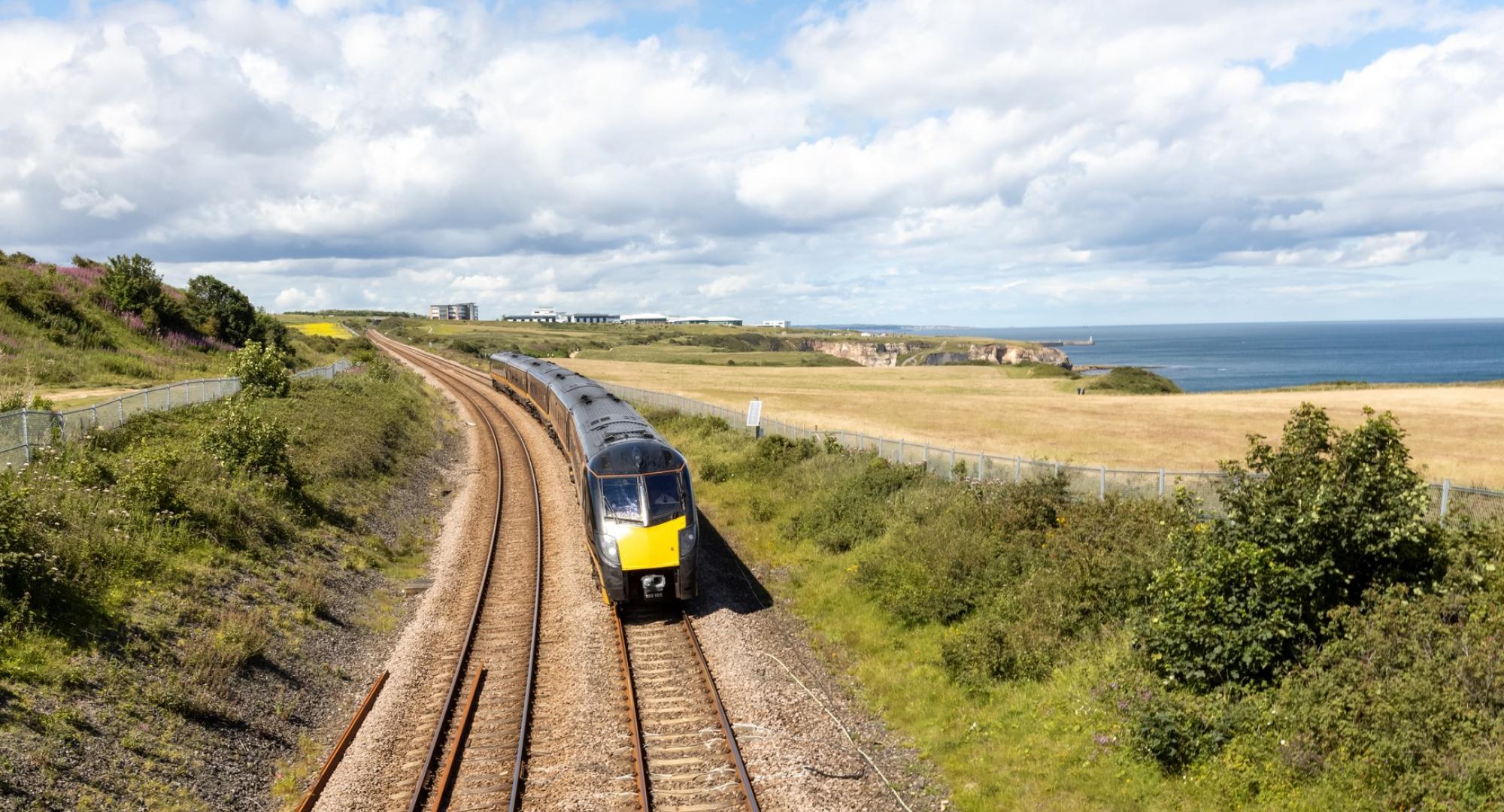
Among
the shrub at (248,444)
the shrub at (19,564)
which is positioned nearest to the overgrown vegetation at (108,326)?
the shrub at (248,444)

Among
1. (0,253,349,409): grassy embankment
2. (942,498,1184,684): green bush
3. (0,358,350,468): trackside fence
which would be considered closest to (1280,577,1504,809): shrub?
(942,498,1184,684): green bush

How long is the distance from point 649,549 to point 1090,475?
405 inches

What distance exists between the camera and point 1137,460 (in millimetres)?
38719

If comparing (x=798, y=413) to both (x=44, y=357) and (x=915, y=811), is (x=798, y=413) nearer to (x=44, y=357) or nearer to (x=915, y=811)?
(x=44, y=357)

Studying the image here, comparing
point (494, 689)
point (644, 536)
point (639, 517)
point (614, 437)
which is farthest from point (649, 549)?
point (494, 689)

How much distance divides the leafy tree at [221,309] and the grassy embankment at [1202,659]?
2035 inches

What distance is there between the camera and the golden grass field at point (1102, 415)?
40469mm

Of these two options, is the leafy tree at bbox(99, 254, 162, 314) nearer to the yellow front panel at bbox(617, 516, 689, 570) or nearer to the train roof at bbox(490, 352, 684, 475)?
the train roof at bbox(490, 352, 684, 475)

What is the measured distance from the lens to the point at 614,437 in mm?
19938

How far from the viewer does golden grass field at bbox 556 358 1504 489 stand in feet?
133

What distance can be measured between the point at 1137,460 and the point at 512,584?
96.7ft

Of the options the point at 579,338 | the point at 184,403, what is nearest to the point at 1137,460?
the point at 184,403

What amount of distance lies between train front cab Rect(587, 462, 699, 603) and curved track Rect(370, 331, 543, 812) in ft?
6.62

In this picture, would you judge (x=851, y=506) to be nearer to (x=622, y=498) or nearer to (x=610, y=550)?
(x=622, y=498)
